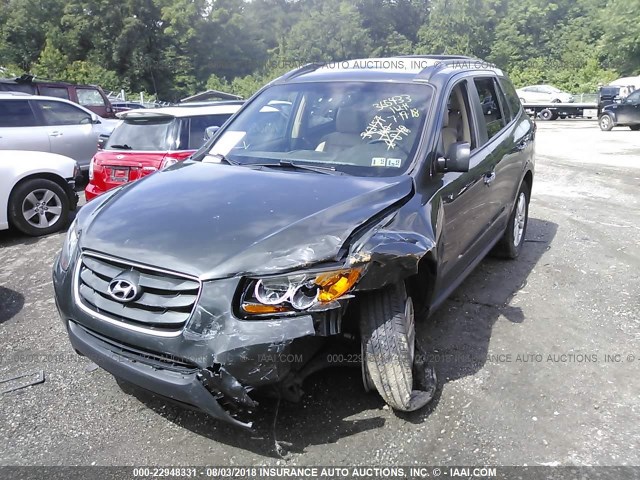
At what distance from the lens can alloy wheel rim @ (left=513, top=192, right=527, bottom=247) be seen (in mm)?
5543

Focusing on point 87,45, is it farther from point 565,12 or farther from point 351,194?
point 351,194

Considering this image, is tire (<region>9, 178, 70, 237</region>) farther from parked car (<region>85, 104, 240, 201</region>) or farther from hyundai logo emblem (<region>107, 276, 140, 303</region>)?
hyundai logo emblem (<region>107, 276, 140, 303</region>)

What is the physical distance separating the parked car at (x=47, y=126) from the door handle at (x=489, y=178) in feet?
25.9

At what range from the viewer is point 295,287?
2469mm

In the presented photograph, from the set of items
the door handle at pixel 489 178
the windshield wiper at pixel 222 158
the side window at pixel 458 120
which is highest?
the side window at pixel 458 120

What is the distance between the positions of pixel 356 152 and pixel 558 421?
1.95m

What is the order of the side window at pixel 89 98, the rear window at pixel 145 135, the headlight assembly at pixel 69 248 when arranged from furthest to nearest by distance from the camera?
the side window at pixel 89 98 → the rear window at pixel 145 135 → the headlight assembly at pixel 69 248

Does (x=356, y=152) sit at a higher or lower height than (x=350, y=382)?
higher

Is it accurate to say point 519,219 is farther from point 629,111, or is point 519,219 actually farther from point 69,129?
point 629,111

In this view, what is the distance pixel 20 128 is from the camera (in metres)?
9.19

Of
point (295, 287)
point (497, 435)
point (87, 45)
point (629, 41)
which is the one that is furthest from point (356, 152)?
point (87, 45)

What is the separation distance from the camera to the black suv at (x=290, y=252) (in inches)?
95.3

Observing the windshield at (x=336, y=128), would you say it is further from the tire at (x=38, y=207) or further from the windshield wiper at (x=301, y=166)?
the tire at (x=38, y=207)

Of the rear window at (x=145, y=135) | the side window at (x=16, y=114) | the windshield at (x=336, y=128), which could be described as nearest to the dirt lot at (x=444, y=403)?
the windshield at (x=336, y=128)
